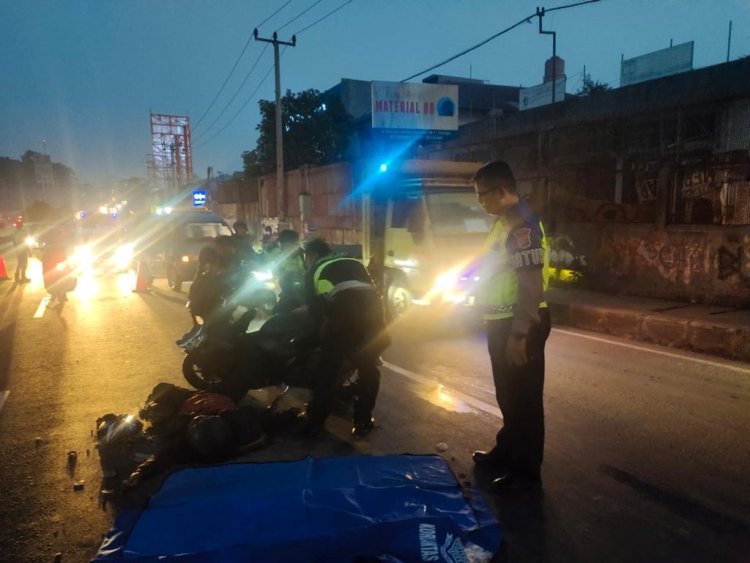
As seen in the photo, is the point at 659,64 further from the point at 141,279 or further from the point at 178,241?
the point at 141,279

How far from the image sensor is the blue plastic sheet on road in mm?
2760

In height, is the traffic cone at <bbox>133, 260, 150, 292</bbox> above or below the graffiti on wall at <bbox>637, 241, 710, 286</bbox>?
below

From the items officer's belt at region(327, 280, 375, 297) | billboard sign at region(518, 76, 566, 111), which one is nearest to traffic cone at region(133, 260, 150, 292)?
officer's belt at region(327, 280, 375, 297)

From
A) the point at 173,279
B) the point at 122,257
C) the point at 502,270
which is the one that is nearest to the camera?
the point at 502,270

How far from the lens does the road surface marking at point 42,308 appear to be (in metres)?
10.5

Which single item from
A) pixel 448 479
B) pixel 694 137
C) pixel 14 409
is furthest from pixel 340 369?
pixel 694 137

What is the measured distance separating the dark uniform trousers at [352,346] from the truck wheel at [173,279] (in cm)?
1018

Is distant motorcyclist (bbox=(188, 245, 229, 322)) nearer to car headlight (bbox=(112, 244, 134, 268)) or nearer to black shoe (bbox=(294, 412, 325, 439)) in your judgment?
black shoe (bbox=(294, 412, 325, 439))

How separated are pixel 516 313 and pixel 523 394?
1.90ft

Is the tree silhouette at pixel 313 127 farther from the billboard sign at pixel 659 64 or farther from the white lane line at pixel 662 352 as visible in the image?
the white lane line at pixel 662 352

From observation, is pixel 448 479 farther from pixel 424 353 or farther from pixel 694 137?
pixel 694 137

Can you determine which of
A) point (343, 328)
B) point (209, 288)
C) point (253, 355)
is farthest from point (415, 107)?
point (343, 328)

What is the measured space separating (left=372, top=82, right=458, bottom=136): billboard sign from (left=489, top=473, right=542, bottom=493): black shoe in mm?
17606

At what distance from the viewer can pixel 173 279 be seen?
46.2 ft
